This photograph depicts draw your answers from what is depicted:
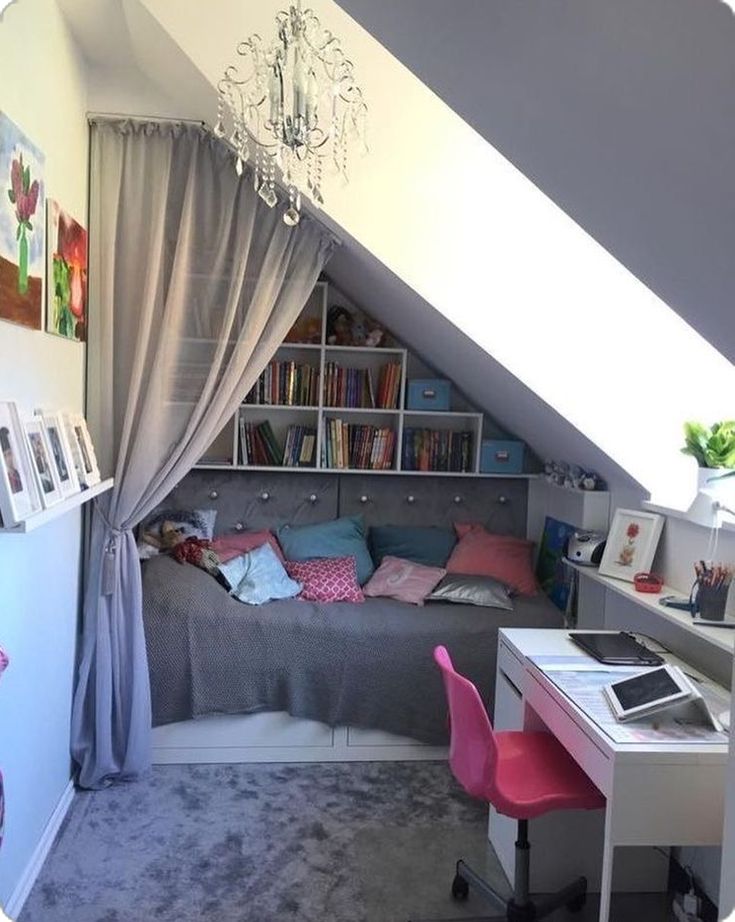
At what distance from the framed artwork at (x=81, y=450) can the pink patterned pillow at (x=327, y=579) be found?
3.89ft

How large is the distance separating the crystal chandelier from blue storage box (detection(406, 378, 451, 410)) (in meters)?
1.39

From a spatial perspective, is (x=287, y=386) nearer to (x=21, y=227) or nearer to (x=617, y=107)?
(x=21, y=227)

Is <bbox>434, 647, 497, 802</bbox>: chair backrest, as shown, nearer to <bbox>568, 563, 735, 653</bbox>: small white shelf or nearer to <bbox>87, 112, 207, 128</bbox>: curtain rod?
<bbox>568, 563, 735, 653</bbox>: small white shelf

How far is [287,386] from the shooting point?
12.0ft

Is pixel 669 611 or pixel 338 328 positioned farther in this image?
pixel 338 328

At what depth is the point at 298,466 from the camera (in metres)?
3.69

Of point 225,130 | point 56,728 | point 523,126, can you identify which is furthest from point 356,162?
point 56,728

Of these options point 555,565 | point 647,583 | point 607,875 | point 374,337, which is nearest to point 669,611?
point 647,583

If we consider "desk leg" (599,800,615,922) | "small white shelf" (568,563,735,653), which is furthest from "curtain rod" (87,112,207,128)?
"desk leg" (599,800,615,922)

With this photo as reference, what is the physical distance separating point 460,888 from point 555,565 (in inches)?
64.8

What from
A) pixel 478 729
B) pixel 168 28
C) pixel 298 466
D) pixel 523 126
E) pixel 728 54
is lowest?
pixel 478 729

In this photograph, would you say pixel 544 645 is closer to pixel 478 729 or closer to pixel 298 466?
pixel 478 729

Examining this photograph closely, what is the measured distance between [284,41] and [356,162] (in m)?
0.64

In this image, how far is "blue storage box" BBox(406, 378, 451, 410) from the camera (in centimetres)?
376
